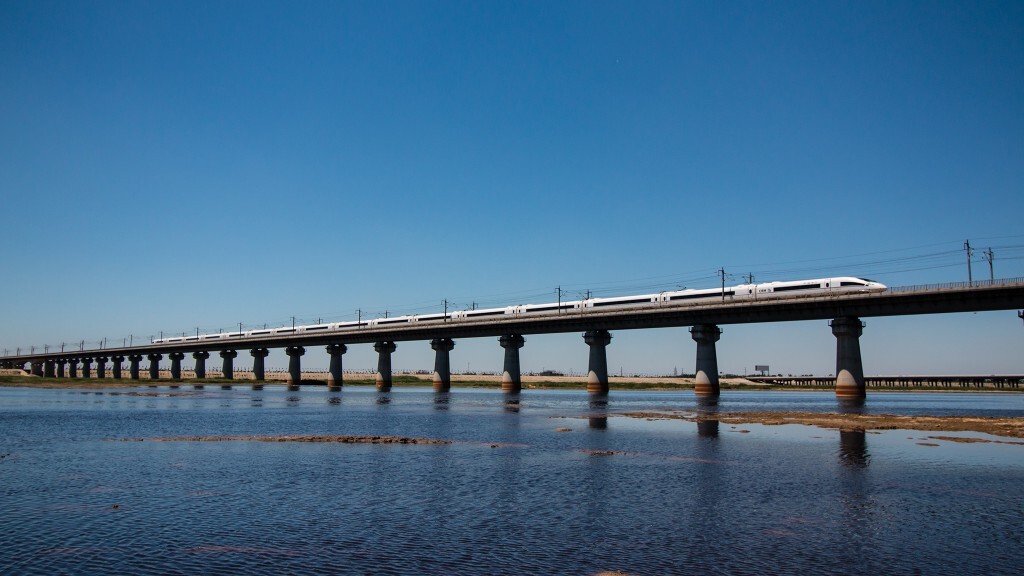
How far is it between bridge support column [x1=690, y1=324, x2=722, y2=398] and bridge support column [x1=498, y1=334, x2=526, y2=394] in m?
34.2

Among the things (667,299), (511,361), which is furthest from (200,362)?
(667,299)

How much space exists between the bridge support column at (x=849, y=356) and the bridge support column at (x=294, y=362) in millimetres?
123764

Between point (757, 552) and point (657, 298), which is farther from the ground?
point (657, 298)

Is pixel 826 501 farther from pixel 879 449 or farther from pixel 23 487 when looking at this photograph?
pixel 23 487

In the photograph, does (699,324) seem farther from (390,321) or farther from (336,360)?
(336,360)

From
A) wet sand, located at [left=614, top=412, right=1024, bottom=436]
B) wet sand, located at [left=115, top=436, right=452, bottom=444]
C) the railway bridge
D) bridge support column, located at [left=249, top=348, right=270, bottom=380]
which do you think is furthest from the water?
bridge support column, located at [left=249, top=348, right=270, bottom=380]

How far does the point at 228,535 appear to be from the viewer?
15.7 m

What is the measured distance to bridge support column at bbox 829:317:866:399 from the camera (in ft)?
288

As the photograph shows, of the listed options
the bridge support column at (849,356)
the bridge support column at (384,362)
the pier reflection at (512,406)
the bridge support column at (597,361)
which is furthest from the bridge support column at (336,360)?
the bridge support column at (849,356)

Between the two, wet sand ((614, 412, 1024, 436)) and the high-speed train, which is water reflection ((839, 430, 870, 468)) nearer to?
wet sand ((614, 412, 1024, 436))

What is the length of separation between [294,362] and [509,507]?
160 meters

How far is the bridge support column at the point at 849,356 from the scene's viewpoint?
288 feet

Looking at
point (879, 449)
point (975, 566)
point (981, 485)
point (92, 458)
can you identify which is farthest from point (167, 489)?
point (879, 449)

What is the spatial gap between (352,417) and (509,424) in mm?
14184
